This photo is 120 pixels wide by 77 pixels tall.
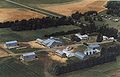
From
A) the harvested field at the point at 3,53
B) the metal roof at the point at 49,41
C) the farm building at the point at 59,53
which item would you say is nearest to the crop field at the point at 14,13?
the metal roof at the point at 49,41

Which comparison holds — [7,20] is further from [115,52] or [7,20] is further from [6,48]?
[115,52]

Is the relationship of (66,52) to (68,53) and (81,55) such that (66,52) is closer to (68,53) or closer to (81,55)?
(68,53)

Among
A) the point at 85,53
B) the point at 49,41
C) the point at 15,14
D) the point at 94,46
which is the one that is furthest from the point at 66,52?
the point at 15,14

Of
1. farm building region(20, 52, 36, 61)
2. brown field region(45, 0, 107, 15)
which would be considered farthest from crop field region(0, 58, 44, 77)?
brown field region(45, 0, 107, 15)

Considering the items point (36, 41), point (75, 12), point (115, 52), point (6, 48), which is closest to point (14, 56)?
point (6, 48)

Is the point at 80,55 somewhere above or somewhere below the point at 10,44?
below

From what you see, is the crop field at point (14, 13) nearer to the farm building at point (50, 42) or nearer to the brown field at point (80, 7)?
the brown field at point (80, 7)

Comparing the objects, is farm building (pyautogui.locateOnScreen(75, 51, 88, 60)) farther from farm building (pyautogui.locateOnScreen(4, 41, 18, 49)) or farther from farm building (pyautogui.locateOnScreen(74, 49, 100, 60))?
farm building (pyautogui.locateOnScreen(4, 41, 18, 49))
